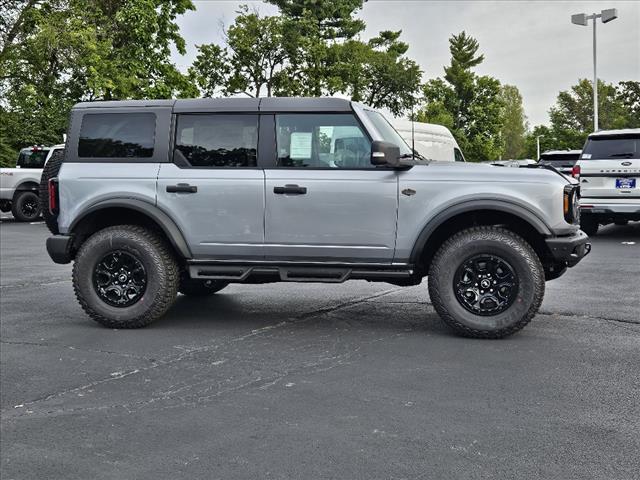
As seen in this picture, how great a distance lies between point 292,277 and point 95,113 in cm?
232

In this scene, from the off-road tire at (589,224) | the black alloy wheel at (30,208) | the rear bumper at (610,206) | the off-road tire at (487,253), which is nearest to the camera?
the off-road tire at (487,253)

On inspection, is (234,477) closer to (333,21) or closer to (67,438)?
(67,438)

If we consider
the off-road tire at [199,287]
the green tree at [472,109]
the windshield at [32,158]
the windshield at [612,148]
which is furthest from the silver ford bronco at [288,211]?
the green tree at [472,109]

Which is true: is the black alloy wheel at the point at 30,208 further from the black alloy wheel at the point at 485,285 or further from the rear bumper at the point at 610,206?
the black alloy wheel at the point at 485,285

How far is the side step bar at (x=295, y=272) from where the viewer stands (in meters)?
6.73

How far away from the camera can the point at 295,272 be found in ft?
22.5

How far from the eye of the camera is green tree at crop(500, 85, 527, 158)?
120062 millimetres

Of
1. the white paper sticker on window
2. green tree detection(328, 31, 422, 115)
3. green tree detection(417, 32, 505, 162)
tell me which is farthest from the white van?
green tree detection(417, 32, 505, 162)

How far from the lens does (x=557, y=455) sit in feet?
12.6

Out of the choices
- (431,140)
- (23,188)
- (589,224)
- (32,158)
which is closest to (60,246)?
(589,224)

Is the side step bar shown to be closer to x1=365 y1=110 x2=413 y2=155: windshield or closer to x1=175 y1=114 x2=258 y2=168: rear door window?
x1=175 y1=114 x2=258 y2=168: rear door window

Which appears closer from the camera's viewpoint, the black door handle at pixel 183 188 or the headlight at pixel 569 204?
the headlight at pixel 569 204

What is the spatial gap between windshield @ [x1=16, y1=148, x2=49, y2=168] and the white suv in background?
53.9 ft

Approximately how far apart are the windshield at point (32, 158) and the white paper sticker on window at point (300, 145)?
1921 centimetres
